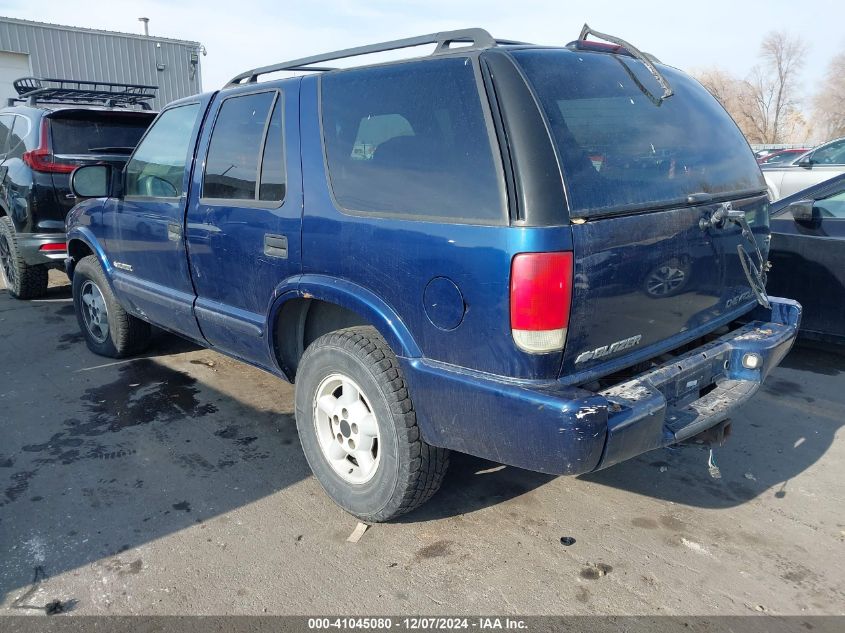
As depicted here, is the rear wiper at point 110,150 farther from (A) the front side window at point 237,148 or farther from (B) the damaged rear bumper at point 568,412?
(B) the damaged rear bumper at point 568,412

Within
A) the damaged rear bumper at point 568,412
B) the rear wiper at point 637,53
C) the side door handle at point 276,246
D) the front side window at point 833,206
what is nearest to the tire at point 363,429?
the damaged rear bumper at point 568,412

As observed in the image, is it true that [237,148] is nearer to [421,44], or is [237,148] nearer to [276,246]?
[276,246]

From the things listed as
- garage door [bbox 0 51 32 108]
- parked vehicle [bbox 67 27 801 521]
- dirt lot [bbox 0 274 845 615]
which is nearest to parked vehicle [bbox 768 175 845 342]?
dirt lot [bbox 0 274 845 615]

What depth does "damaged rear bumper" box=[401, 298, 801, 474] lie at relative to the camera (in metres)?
2.21

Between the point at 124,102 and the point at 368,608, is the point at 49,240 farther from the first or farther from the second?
the point at 368,608

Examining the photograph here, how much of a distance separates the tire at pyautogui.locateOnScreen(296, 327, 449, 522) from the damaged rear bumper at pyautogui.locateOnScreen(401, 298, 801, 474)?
11cm

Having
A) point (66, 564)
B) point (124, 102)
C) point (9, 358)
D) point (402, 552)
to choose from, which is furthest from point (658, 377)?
point (124, 102)

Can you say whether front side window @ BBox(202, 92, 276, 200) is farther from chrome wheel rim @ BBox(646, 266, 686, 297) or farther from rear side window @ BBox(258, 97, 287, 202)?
chrome wheel rim @ BBox(646, 266, 686, 297)

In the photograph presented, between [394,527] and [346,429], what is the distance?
0.49 meters

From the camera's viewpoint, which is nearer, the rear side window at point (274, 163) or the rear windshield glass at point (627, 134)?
the rear windshield glass at point (627, 134)

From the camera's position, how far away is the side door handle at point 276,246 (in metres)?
3.07

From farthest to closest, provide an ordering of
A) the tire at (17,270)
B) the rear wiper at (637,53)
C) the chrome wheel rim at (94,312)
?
the tire at (17,270)
the chrome wheel rim at (94,312)
the rear wiper at (637,53)

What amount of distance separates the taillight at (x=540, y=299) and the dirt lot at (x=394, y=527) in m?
1.01

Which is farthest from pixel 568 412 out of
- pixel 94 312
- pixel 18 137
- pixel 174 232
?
pixel 18 137
